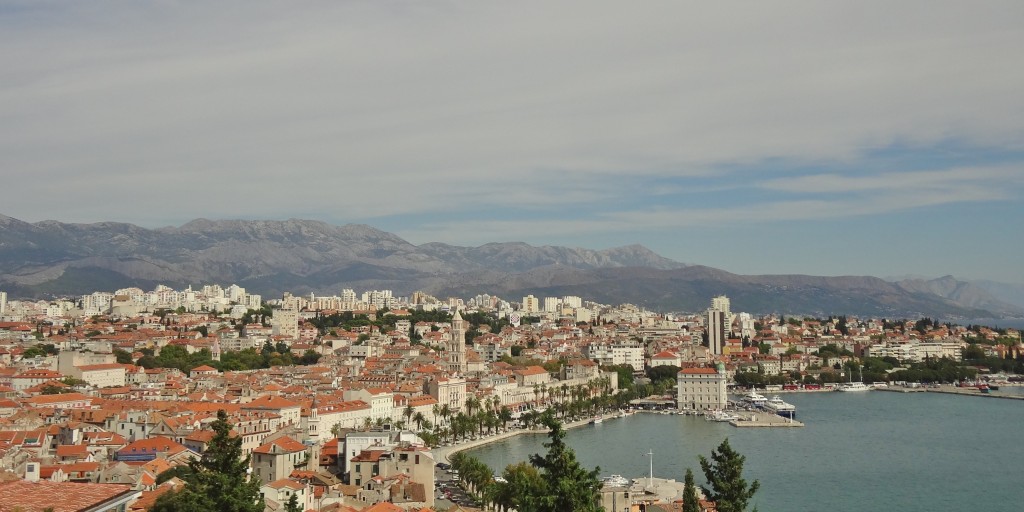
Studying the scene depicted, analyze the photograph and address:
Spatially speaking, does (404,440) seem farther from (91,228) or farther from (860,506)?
(91,228)

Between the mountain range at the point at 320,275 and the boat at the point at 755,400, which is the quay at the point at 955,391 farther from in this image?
the mountain range at the point at 320,275

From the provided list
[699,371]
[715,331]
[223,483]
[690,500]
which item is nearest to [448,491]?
[690,500]

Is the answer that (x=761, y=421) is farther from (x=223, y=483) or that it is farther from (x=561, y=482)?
(x=223, y=483)

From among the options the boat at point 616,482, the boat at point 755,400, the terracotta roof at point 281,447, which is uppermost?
the terracotta roof at point 281,447

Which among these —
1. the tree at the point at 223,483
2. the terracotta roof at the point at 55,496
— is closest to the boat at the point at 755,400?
the tree at the point at 223,483

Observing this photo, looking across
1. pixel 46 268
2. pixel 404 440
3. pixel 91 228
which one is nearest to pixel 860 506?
pixel 404 440
